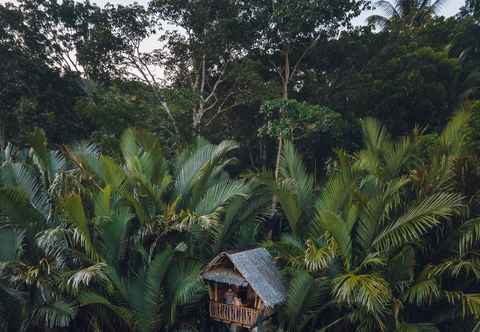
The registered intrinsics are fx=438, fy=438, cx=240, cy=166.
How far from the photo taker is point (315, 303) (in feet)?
23.4

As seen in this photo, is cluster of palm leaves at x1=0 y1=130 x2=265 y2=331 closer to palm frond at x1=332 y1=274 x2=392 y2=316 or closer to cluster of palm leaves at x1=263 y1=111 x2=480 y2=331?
cluster of palm leaves at x1=263 y1=111 x2=480 y2=331

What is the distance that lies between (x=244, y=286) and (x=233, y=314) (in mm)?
630

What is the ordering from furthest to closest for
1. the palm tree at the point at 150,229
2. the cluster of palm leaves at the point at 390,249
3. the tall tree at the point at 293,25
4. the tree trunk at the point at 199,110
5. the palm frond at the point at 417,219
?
1. the tree trunk at the point at 199,110
2. the tall tree at the point at 293,25
3. the palm tree at the point at 150,229
4. the cluster of palm leaves at the point at 390,249
5. the palm frond at the point at 417,219

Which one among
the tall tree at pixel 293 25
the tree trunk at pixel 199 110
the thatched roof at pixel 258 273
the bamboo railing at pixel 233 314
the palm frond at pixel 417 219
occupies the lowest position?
the bamboo railing at pixel 233 314

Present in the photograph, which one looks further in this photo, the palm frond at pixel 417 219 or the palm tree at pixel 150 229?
the palm tree at pixel 150 229

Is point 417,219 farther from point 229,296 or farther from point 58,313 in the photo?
point 58,313

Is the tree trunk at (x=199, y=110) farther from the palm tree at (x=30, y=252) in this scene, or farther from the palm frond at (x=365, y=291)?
the palm frond at (x=365, y=291)

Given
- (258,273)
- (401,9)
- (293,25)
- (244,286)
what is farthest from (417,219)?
(401,9)

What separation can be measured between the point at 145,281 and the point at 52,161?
10.9ft

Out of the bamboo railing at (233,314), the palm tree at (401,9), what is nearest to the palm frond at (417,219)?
the bamboo railing at (233,314)

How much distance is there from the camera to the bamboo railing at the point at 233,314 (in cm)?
691

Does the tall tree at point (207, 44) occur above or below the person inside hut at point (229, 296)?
above

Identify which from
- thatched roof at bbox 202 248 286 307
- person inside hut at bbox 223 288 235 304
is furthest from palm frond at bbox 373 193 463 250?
person inside hut at bbox 223 288 235 304

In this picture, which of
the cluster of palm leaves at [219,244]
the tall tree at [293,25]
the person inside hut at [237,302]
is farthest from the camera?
the tall tree at [293,25]
